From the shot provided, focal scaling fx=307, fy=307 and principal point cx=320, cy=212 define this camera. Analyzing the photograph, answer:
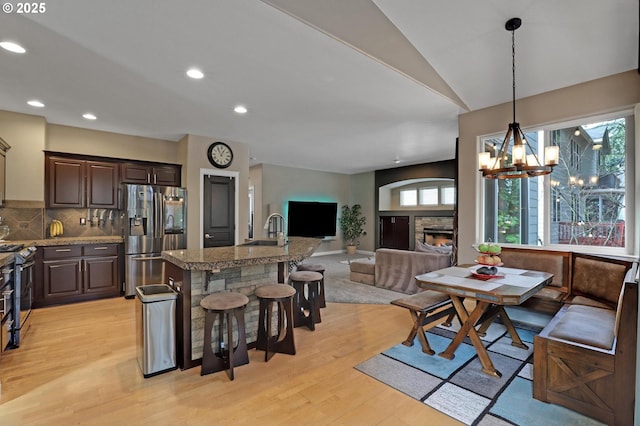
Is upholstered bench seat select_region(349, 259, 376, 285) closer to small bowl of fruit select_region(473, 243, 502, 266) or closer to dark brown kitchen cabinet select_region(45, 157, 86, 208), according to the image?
small bowl of fruit select_region(473, 243, 502, 266)

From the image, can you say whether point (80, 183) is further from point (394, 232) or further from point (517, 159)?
point (394, 232)

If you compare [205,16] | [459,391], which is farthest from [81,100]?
[459,391]

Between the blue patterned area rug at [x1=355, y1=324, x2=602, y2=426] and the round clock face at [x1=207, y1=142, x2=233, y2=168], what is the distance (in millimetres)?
4300

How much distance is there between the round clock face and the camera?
18.2 feet

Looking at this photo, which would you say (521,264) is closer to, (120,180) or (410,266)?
(410,266)

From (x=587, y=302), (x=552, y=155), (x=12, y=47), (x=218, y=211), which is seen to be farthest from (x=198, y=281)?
(x=587, y=302)

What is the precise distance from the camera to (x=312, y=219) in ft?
31.2

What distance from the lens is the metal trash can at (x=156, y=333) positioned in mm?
2484

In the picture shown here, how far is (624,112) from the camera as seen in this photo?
318cm

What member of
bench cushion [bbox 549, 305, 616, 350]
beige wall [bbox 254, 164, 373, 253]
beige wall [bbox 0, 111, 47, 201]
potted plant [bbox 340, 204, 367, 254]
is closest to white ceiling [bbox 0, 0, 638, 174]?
beige wall [bbox 0, 111, 47, 201]

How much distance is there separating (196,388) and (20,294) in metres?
2.41

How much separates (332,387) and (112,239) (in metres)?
4.18

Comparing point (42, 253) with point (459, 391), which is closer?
point (459, 391)

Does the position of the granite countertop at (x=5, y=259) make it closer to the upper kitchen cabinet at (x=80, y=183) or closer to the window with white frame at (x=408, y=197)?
the upper kitchen cabinet at (x=80, y=183)
